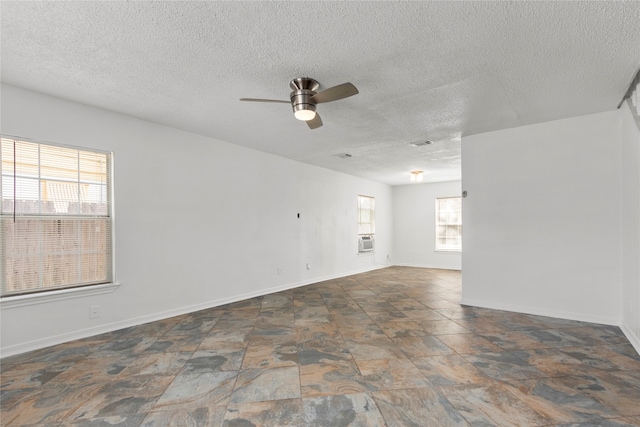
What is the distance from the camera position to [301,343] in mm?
3004

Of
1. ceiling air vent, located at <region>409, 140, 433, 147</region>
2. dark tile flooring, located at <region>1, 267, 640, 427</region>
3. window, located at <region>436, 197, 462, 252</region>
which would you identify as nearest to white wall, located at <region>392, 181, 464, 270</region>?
window, located at <region>436, 197, 462, 252</region>

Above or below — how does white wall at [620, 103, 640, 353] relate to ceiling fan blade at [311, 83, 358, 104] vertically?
below

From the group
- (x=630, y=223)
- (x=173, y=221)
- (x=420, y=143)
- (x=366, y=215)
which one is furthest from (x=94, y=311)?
(x=366, y=215)

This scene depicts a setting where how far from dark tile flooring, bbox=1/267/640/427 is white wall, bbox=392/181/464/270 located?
4786 mm

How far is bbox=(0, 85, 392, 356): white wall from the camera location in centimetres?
298

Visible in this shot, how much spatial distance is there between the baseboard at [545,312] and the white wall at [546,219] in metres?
0.01

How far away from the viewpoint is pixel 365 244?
805 centimetres

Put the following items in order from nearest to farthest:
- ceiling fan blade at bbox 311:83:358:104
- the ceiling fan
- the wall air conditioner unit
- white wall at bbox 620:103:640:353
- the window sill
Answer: ceiling fan blade at bbox 311:83:358:104 < the ceiling fan < the window sill < white wall at bbox 620:103:640:353 < the wall air conditioner unit

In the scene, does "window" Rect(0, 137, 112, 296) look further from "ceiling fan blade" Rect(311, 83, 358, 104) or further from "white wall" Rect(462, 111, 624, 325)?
"white wall" Rect(462, 111, 624, 325)

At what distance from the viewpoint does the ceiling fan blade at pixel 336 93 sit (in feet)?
7.70

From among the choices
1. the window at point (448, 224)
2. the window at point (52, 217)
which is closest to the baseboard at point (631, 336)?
the window at point (448, 224)

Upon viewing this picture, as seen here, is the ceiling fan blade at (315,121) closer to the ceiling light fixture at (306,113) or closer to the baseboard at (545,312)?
the ceiling light fixture at (306,113)

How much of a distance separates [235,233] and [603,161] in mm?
5016

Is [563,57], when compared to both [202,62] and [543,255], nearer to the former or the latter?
[543,255]
